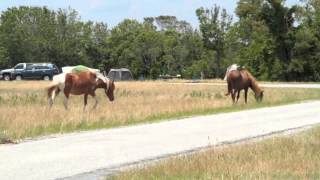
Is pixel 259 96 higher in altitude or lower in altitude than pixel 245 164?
lower

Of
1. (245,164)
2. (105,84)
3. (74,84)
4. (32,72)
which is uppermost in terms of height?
(74,84)

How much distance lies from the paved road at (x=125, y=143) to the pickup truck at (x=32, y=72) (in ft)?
160

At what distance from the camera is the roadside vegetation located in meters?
11.2

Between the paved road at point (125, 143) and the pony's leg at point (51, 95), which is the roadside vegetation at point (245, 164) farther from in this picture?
the pony's leg at point (51, 95)

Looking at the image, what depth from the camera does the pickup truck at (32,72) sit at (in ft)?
237

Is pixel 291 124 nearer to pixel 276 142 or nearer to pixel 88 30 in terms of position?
pixel 276 142

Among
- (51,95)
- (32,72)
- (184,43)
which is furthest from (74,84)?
(184,43)

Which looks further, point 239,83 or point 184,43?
point 184,43

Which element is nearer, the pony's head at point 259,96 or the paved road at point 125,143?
the paved road at point 125,143

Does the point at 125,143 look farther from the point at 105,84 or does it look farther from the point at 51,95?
the point at 105,84

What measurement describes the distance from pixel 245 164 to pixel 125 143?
520cm

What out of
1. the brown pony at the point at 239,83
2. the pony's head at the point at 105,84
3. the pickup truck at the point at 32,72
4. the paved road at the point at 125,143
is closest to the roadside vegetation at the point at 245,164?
the paved road at the point at 125,143

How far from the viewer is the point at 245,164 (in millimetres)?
12320

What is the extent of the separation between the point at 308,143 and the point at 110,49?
94711mm
